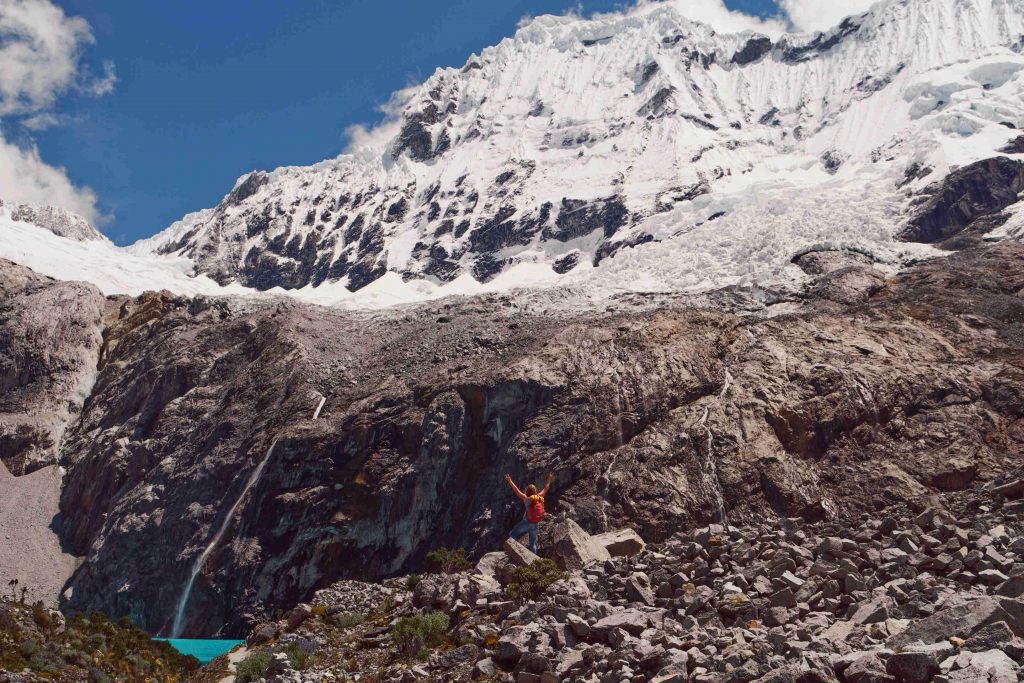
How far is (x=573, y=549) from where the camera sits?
26156mm

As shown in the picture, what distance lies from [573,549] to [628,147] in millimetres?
134263

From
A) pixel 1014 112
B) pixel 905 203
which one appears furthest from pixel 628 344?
pixel 1014 112

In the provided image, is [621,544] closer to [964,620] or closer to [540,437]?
[964,620]

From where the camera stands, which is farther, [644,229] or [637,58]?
[637,58]

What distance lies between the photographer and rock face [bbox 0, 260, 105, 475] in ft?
244

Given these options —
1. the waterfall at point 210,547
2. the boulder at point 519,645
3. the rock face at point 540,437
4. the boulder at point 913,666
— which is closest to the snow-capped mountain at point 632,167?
the rock face at point 540,437

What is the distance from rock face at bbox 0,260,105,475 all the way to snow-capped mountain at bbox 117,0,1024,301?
61543 mm

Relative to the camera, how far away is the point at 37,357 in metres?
82.3

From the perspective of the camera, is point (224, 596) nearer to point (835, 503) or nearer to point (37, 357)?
point (835, 503)

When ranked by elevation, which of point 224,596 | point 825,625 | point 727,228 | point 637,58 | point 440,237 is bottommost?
point 224,596

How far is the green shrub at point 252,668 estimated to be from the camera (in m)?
22.4

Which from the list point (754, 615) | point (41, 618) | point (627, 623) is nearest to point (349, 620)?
point (41, 618)

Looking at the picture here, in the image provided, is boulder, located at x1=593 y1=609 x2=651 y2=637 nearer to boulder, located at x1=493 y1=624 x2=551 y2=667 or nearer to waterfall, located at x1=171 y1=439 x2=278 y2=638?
boulder, located at x1=493 y1=624 x2=551 y2=667

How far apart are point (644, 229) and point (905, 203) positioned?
32.0m
